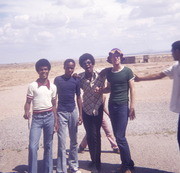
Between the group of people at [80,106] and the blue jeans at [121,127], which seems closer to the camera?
the group of people at [80,106]

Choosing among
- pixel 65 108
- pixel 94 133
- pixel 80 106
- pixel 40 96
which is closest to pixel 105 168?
pixel 94 133

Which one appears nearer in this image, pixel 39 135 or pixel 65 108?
pixel 39 135

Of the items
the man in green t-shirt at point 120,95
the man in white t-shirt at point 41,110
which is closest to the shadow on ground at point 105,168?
the man in green t-shirt at point 120,95

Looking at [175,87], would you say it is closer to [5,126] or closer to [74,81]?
[74,81]

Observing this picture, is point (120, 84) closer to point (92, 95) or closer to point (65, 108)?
point (92, 95)

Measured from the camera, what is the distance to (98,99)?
4473 mm

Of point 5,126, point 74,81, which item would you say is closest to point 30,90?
point 74,81

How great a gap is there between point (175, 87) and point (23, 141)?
4.20 metres

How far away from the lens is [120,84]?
4.19m

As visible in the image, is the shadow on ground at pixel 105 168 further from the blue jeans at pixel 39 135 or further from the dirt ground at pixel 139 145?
the blue jeans at pixel 39 135

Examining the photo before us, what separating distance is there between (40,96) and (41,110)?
0.22m

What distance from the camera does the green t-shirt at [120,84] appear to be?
13.7 ft

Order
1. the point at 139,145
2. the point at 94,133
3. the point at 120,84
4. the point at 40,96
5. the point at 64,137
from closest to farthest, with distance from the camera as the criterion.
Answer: the point at 40,96, the point at 120,84, the point at 64,137, the point at 94,133, the point at 139,145

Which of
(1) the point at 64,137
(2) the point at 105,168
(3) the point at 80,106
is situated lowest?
(2) the point at 105,168
